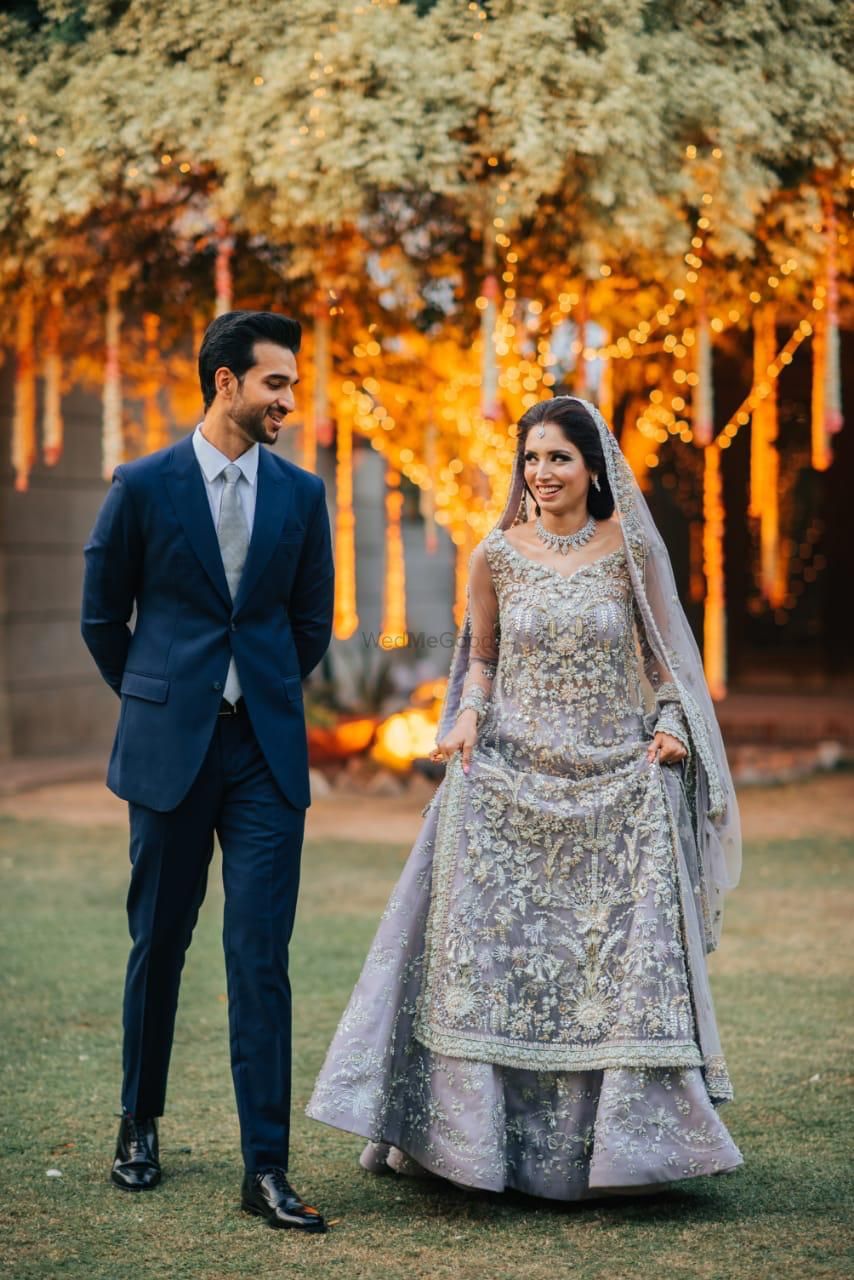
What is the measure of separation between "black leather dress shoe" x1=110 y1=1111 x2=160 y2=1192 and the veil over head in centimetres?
139

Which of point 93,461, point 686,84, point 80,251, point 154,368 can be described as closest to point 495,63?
point 686,84

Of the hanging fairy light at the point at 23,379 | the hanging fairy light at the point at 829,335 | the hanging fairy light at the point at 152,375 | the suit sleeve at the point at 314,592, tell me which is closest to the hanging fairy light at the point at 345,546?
the hanging fairy light at the point at 152,375

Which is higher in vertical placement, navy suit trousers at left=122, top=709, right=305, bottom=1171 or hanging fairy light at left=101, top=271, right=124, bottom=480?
hanging fairy light at left=101, top=271, right=124, bottom=480

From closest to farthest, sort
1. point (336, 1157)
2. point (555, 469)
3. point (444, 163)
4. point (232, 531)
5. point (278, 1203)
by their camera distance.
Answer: point (278, 1203), point (232, 531), point (555, 469), point (336, 1157), point (444, 163)

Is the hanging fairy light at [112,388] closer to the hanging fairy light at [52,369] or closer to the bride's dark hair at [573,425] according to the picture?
the hanging fairy light at [52,369]

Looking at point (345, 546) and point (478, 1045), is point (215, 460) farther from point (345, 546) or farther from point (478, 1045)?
point (345, 546)

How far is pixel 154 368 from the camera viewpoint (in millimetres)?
11406

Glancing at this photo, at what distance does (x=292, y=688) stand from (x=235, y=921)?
0.54 meters

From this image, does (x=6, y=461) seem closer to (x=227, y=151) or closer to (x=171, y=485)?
(x=227, y=151)

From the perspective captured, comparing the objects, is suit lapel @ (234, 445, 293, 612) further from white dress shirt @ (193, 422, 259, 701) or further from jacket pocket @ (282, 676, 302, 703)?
jacket pocket @ (282, 676, 302, 703)

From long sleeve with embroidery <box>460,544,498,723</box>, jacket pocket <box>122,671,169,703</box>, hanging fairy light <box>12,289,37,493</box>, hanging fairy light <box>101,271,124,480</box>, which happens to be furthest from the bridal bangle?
hanging fairy light <box>12,289,37,493</box>

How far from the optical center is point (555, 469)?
155 inches

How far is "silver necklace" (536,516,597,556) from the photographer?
4023 millimetres

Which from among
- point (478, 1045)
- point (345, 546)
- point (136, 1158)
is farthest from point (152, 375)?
point (478, 1045)
